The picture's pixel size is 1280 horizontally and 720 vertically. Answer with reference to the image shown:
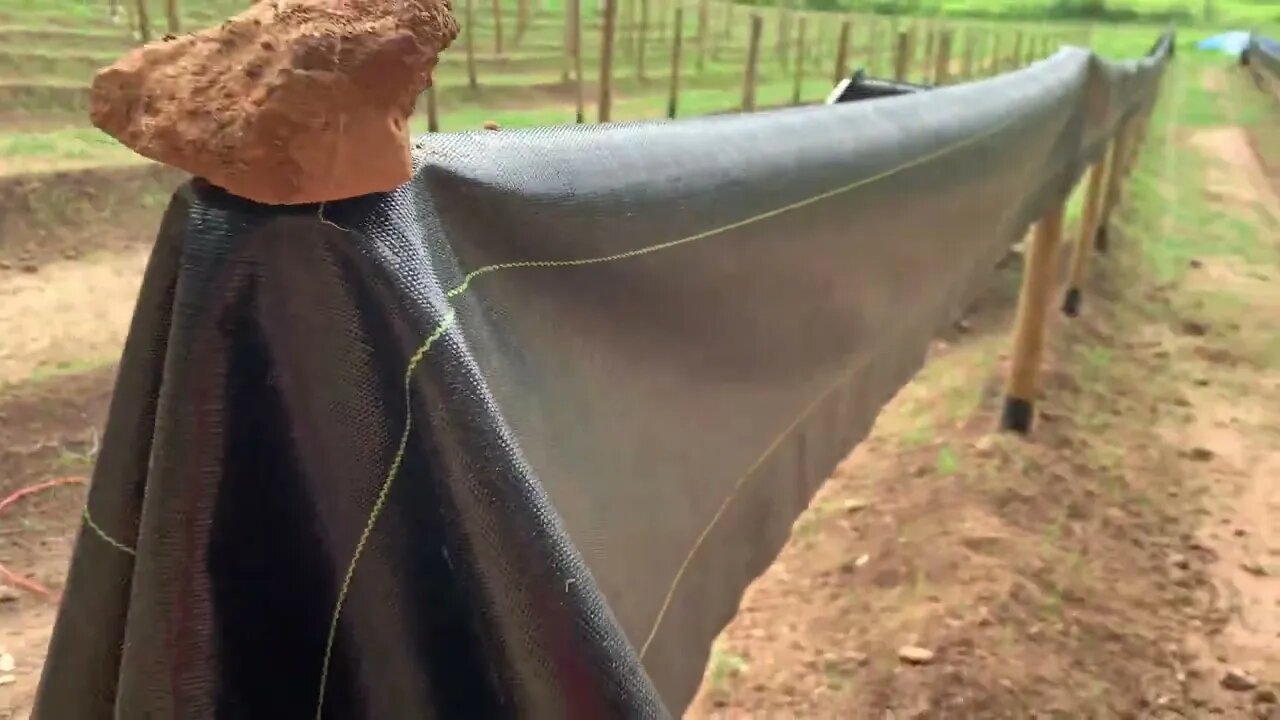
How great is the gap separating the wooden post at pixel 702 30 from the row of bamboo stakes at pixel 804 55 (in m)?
0.06

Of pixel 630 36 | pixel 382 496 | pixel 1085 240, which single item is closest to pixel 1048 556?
pixel 1085 240

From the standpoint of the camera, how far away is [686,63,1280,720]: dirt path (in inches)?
72.7

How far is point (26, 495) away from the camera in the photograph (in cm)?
258

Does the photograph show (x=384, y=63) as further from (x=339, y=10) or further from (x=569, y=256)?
(x=569, y=256)

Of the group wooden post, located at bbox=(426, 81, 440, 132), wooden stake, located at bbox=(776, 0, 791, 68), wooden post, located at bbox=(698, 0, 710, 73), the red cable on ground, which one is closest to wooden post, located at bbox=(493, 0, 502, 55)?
wooden post, located at bbox=(698, 0, 710, 73)

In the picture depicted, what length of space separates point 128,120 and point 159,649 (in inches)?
7.7

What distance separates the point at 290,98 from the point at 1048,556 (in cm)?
220

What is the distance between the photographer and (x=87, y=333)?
Result: 326 cm

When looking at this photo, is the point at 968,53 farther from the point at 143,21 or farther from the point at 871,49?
the point at 143,21

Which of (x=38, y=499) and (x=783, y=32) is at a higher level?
(x=783, y=32)

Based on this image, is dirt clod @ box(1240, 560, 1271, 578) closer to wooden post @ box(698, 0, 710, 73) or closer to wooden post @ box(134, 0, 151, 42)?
wooden post @ box(134, 0, 151, 42)

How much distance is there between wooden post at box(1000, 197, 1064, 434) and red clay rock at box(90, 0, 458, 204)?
245 cm

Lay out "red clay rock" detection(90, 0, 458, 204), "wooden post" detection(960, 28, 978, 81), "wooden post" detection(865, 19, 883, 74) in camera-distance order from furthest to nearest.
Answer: "wooden post" detection(960, 28, 978, 81) < "wooden post" detection(865, 19, 883, 74) < "red clay rock" detection(90, 0, 458, 204)

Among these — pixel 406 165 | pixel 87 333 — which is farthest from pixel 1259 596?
pixel 87 333
